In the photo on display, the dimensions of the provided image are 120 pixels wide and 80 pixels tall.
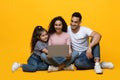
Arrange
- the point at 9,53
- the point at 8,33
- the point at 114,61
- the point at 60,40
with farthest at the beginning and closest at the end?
the point at 8,33
the point at 9,53
the point at 114,61
the point at 60,40

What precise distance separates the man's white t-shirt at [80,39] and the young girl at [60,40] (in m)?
0.07

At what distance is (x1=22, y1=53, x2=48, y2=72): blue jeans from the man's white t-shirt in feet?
1.03

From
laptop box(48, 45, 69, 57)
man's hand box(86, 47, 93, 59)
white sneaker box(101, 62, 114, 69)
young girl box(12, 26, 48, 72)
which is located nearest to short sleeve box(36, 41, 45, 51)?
young girl box(12, 26, 48, 72)

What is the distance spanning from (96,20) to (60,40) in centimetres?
118

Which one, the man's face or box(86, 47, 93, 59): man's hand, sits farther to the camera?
the man's face

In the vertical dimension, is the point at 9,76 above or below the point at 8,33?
below

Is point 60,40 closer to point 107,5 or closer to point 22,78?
point 22,78

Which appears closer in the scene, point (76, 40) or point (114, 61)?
point (76, 40)

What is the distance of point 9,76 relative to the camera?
3.24 m

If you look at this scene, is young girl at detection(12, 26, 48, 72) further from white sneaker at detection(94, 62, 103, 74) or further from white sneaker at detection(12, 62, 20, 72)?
white sneaker at detection(94, 62, 103, 74)

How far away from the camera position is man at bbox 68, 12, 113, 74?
3.26 m

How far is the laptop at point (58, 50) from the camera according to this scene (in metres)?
3.22

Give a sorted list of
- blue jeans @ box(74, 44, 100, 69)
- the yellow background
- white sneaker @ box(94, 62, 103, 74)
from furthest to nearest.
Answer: the yellow background < blue jeans @ box(74, 44, 100, 69) < white sneaker @ box(94, 62, 103, 74)

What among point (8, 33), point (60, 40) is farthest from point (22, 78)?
point (8, 33)
